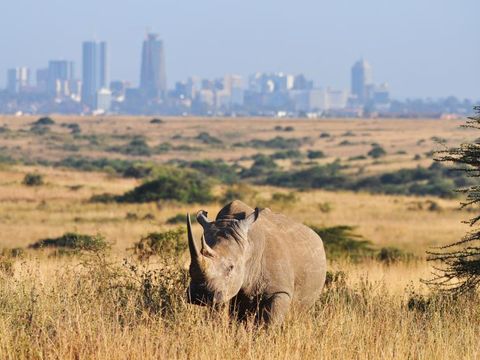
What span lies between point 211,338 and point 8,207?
2699cm

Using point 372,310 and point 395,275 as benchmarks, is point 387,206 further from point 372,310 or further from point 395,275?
point 372,310

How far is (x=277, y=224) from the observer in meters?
10.7

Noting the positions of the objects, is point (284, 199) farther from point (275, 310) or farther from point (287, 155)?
point (287, 155)

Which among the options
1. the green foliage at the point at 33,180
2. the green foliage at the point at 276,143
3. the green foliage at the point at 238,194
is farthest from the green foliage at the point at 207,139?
the green foliage at the point at 33,180

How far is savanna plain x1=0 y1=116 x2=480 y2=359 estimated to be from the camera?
28.2 ft

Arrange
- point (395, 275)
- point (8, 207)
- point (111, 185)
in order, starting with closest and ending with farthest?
1. point (395, 275)
2. point (8, 207)
3. point (111, 185)

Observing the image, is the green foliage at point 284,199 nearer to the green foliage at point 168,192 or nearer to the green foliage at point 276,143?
the green foliage at point 168,192

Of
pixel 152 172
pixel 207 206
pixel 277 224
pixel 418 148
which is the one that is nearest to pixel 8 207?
pixel 207 206

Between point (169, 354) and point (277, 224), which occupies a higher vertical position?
point (277, 224)

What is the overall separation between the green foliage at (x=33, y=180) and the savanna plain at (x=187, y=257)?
0.32 meters

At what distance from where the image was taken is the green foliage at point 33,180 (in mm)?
42375

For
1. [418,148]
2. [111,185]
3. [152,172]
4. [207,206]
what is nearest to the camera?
[207,206]

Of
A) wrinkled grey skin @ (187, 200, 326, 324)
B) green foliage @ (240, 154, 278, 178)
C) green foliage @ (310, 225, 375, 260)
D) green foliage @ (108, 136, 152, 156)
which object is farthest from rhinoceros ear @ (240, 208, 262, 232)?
green foliage @ (108, 136, 152, 156)

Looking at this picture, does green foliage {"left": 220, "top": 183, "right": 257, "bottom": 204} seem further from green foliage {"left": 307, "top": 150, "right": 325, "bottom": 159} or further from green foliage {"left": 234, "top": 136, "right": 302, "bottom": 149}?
green foliage {"left": 234, "top": 136, "right": 302, "bottom": 149}
